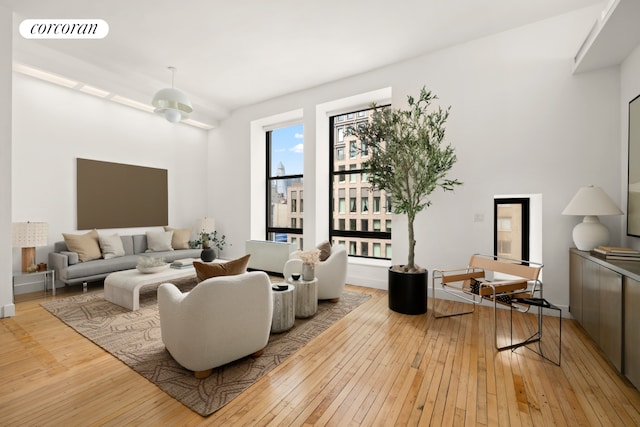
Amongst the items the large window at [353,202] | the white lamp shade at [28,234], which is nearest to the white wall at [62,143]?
the white lamp shade at [28,234]

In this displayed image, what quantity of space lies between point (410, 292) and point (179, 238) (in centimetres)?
488

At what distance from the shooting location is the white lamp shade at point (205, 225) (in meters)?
6.57

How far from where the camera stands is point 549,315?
11.6 ft

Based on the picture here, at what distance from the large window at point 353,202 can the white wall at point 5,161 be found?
4.66 m

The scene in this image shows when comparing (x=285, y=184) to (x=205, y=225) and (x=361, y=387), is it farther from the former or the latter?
(x=361, y=387)

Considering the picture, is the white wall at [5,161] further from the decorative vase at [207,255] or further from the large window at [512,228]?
the large window at [512,228]

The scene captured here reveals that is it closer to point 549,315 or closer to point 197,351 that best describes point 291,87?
point 197,351

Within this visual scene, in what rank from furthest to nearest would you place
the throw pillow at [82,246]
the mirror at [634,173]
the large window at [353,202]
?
the large window at [353,202] < the throw pillow at [82,246] < the mirror at [634,173]

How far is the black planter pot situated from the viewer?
3.54m

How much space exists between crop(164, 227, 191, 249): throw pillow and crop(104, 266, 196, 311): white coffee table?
197 centimetres

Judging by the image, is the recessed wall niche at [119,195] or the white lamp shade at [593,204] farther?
the recessed wall niche at [119,195]

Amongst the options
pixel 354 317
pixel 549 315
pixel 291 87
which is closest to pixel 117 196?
pixel 291 87

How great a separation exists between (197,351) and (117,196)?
4.82 m

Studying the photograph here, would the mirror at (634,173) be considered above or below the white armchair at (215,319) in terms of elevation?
above
